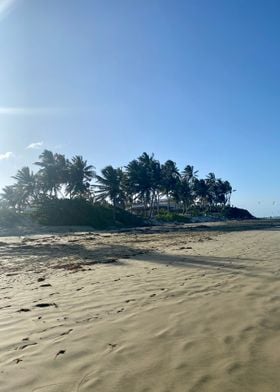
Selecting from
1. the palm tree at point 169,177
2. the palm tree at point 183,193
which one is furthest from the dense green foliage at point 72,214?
the palm tree at point 183,193

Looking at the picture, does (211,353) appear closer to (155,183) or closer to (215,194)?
(155,183)

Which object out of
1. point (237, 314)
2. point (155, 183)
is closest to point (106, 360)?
point (237, 314)

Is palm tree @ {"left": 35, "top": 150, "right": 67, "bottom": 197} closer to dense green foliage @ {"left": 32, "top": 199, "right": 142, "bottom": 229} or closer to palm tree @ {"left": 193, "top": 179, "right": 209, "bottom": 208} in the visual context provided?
dense green foliage @ {"left": 32, "top": 199, "right": 142, "bottom": 229}

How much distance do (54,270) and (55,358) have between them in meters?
7.73

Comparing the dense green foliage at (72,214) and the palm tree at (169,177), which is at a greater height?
the palm tree at (169,177)

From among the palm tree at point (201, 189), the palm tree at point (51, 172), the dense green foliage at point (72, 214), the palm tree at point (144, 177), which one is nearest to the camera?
the dense green foliage at point (72, 214)

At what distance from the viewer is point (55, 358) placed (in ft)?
13.2

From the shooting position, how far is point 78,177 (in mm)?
76312

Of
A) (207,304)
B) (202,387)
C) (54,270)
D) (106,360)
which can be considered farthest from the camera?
(54,270)

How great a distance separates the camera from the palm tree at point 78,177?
7588cm

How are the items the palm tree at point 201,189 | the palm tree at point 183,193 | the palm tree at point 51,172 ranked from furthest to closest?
the palm tree at point 201,189 → the palm tree at point 183,193 → the palm tree at point 51,172

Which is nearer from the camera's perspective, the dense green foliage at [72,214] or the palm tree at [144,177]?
the dense green foliage at [72,214]

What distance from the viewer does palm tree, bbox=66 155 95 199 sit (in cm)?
7588

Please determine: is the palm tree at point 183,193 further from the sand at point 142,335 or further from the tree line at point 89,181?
the sand at point 142,335
